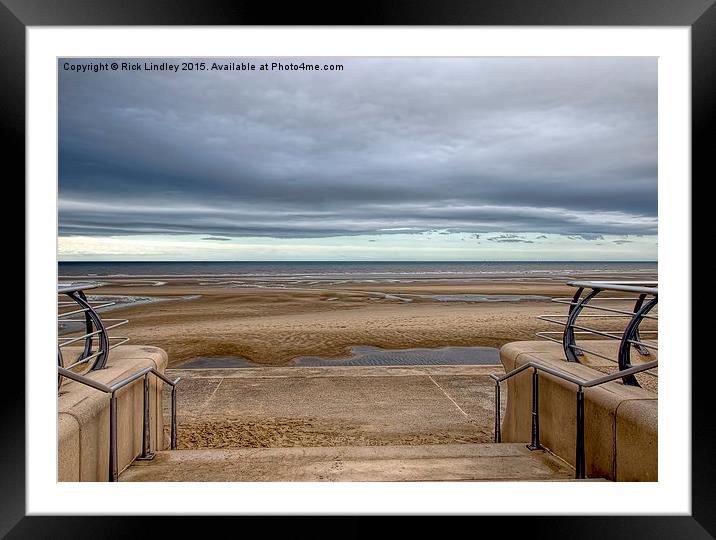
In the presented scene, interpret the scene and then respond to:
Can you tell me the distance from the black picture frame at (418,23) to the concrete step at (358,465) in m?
1.12

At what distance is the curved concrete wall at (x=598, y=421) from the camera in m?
3.04

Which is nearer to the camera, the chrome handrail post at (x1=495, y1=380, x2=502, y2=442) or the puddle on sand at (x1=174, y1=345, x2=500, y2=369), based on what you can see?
the chrome handrail post at (x1=495, y1=380, x2=502, y2=442)

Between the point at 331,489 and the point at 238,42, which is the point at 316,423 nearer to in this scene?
→ the point at 331,489

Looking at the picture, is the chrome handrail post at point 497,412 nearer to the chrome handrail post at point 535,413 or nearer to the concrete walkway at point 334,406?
the concrete walkway at point 334,406

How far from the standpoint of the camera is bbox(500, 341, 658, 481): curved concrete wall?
3.04 meters

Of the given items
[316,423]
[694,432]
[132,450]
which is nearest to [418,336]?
[316,423]

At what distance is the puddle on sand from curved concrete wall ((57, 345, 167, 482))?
558 cm

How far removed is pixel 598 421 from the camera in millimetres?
3547

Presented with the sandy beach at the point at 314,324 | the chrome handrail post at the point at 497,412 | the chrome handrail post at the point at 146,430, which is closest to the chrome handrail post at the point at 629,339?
the chrome handrail post at the point at 497,412

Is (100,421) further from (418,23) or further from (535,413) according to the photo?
(535,413)

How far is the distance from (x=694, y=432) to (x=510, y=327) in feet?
43.8

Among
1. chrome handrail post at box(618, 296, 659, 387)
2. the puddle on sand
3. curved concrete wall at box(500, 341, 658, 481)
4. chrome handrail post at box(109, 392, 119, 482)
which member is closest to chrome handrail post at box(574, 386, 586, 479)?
curved concrete wall at box(500, 341, 658, 481)

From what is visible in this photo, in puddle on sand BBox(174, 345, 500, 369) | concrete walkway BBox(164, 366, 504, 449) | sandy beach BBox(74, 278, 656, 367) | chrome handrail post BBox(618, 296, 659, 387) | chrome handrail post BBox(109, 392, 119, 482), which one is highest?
chrome handrail post BBox(618, 296, 659, 387)

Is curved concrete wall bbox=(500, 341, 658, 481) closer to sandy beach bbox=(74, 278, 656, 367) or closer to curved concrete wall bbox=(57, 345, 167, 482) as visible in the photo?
curved concrete wall bbox=(57, 345, 167, 482)
